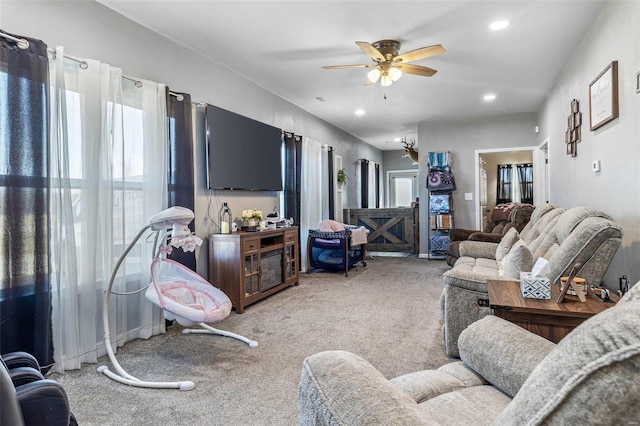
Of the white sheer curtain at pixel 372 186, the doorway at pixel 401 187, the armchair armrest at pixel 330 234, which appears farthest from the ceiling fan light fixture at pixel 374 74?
the doorway at pixel 401 187

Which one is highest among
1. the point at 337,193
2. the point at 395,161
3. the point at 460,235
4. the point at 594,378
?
the point at 395,161

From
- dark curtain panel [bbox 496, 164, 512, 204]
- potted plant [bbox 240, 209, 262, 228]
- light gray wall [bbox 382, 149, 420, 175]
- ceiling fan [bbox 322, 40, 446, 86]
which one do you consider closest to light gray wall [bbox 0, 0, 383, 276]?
potted plant [bbox 240, 209, 262, 228]

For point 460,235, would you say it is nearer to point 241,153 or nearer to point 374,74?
point 374,74

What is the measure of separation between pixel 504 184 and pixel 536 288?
793 cm

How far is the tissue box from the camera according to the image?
176 centimetres

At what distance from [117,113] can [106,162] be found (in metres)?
0.40

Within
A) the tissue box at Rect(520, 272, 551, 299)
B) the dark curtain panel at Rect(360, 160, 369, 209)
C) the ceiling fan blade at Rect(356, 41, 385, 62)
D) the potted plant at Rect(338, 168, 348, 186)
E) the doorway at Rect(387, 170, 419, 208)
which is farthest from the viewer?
the doorway at Rect(387, 170, 419, 208)

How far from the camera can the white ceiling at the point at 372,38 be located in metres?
2.84

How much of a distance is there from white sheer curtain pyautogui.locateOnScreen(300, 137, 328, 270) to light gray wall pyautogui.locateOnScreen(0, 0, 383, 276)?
16.0 inches

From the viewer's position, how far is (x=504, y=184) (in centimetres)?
881

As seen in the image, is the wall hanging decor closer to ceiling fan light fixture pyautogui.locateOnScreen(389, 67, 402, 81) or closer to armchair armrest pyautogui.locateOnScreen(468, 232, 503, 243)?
armchair armrest pyautogui.locateOnScreen(468, 232, 503, 243)

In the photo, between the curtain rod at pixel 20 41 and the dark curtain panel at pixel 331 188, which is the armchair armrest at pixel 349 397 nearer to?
the curtain rod at pixel 20 41

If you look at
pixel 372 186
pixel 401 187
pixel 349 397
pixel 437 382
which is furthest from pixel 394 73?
pixel 401 187

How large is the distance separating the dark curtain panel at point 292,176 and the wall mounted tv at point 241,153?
270 millimetres
